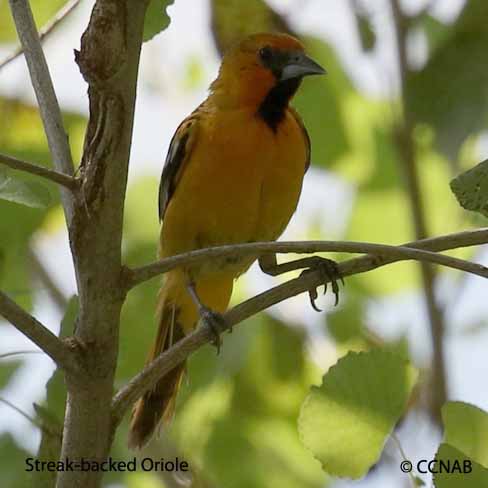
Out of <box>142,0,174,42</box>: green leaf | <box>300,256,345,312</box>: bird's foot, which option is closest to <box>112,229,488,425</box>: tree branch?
<box>300,256,345,312</box>: bird's foot

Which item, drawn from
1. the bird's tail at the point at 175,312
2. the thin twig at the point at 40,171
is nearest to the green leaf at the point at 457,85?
the bird's tail at the point at 175,312

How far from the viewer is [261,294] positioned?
2033mm

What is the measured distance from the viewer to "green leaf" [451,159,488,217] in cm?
175

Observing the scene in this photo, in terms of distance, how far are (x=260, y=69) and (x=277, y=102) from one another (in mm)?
214

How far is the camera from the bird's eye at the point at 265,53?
12.5 feet

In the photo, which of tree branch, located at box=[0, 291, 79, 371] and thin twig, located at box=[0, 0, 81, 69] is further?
thin twig, located at box=[0, 0, 81, 69]

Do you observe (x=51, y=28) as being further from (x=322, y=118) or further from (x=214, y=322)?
(x=322, y=118)

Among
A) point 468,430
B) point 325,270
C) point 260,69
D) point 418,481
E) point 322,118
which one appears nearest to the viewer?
point 468,430

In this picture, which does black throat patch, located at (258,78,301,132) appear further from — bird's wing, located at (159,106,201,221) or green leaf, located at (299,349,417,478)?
green leaf, located at (299,349,417,478)

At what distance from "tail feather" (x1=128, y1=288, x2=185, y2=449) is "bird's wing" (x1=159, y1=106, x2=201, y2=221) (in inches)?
14.9

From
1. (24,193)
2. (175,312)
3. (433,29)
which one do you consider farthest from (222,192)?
(24,193)

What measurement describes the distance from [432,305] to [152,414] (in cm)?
89

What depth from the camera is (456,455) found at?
1771 mm

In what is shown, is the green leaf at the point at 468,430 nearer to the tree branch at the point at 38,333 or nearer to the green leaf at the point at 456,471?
the green leaf at the point at 456,471
